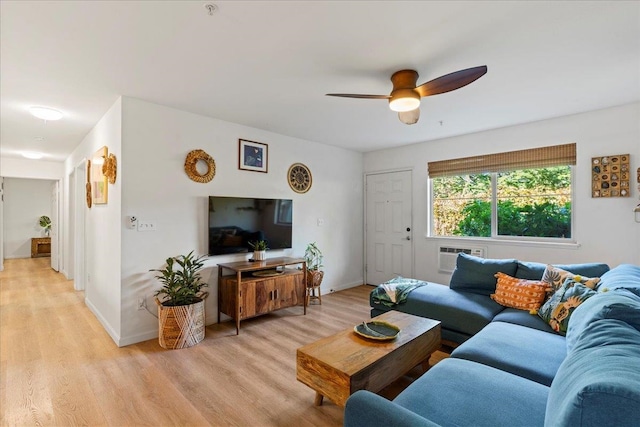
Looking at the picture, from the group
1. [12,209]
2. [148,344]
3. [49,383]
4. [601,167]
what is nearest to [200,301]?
[148,344]

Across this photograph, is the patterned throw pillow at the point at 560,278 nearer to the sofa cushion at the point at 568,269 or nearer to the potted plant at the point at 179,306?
the sofa cushion at the point at 568,269

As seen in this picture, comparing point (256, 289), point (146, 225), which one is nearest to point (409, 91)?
point (256, 289)

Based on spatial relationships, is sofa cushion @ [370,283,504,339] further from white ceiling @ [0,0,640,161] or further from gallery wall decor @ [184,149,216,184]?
gallery wall decor @ [184,149,216,184]

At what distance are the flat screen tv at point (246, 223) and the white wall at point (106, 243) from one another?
931 millimetres

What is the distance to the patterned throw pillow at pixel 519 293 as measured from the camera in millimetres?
2477

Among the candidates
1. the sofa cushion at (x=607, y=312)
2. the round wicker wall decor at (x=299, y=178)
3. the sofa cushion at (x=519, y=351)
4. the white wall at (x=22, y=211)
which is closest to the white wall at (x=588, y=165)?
the sofa cushion at (x=519, y=351)

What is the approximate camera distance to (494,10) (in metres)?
1.69

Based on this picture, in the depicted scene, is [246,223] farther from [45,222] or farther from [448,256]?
[45,222]

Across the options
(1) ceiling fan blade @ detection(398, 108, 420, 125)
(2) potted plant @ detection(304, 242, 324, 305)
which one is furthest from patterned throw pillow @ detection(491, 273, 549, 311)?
(2) potted plant @ detection(304, 242, 324, 305)

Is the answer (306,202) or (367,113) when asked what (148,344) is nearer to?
(306,202)

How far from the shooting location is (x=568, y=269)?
2.61m

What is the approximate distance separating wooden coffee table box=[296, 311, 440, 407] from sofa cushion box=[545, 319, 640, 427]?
90 cm

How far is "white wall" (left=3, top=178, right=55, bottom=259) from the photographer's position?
7961 mm

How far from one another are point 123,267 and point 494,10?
3.58 m
